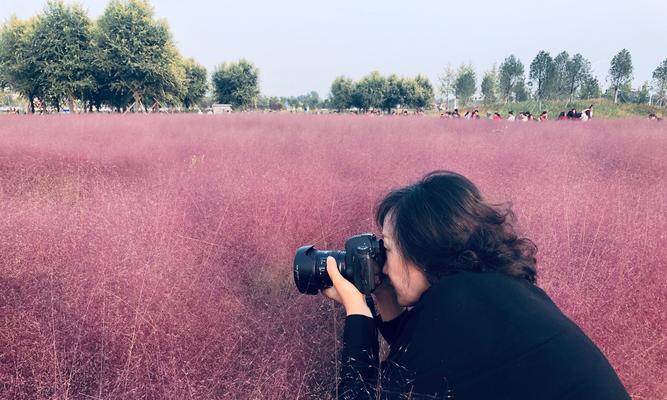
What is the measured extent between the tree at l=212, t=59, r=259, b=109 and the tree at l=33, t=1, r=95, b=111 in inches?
974

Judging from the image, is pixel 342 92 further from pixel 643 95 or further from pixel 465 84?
pixel 643 95

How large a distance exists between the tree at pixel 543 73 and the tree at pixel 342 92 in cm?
2267

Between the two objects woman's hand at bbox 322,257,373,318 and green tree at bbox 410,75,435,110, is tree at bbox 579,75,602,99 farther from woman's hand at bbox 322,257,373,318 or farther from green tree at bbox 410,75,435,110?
woman's hand at bbox 322,257,373,318

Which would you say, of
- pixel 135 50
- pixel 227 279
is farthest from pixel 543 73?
pixel 227 279

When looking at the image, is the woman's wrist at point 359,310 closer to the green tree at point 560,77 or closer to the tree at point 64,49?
the tree at point 64,49

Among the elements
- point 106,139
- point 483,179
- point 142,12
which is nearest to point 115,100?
point 142,12

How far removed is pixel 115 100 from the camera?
2469 cm

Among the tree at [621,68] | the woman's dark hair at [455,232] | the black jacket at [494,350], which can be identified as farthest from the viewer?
the tree at [621,68]

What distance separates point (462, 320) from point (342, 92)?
58.1 metres

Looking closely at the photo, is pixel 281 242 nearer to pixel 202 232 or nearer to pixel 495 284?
pixel 202 232

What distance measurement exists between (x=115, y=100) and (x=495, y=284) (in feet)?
91.8

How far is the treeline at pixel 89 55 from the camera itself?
19.9 metres

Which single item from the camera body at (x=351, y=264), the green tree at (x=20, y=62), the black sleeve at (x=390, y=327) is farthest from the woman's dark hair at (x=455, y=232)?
the green tree at (x=20, y=62)

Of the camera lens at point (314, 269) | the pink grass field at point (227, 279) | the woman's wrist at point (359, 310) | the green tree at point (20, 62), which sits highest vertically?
the green tree at point (20, 62)
